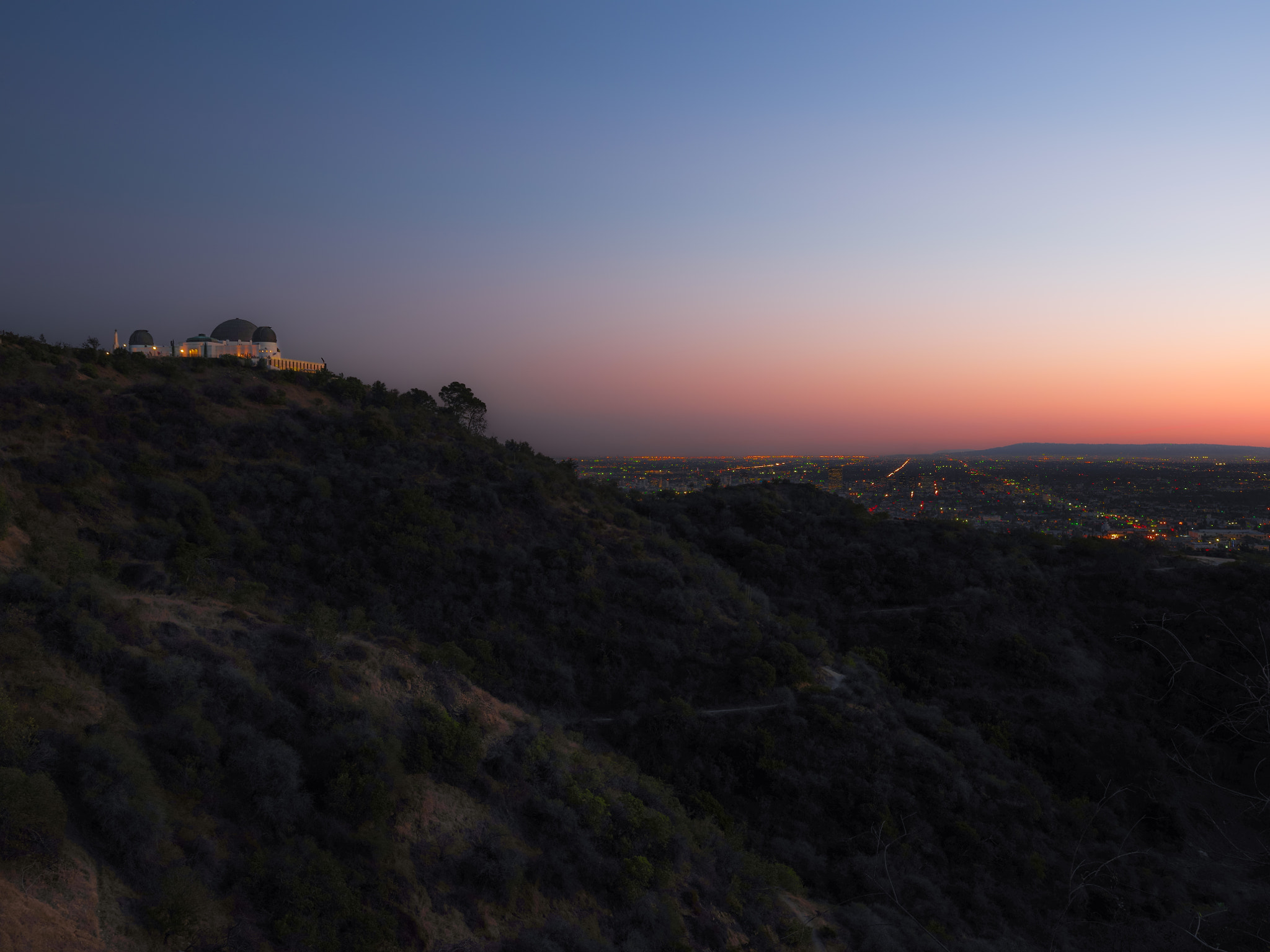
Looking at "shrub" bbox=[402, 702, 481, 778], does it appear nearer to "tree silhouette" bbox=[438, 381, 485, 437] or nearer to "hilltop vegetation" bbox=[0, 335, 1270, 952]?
"hilltop vegetation" bbox=[0, 335, 1270, 952]

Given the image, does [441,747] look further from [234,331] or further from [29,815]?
[234,331]

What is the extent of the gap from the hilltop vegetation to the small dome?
925 cm

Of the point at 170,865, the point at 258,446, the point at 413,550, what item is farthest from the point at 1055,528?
the point at 170,865

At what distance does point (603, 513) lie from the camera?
112 feet

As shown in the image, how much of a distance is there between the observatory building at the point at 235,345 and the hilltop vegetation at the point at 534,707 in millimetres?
6138

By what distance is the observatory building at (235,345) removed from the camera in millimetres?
38938

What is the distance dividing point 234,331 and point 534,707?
112 feet

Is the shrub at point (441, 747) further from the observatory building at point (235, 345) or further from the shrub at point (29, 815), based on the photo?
Result: the observatory building at point (235, 345)

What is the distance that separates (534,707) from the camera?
809 inches

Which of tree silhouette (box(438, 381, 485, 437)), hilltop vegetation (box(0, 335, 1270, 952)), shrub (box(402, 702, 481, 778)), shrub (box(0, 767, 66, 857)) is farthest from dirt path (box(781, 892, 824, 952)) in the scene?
tree silhouette (box(438, 381, 485, 437))

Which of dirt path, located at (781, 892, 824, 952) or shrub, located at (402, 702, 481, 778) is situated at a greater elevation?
shrub, located at (402, 702, 481, 778)

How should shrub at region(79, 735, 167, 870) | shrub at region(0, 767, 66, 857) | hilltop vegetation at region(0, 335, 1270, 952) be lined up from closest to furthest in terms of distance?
shrub at region(0, 767, 66, 857)
shrub at region(79, 735, 167, 870)
hilltop vegetation at region(0, 335, 1270, 952)

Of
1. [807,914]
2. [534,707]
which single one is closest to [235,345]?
[534,707]

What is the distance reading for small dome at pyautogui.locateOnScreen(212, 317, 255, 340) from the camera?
136 feet
